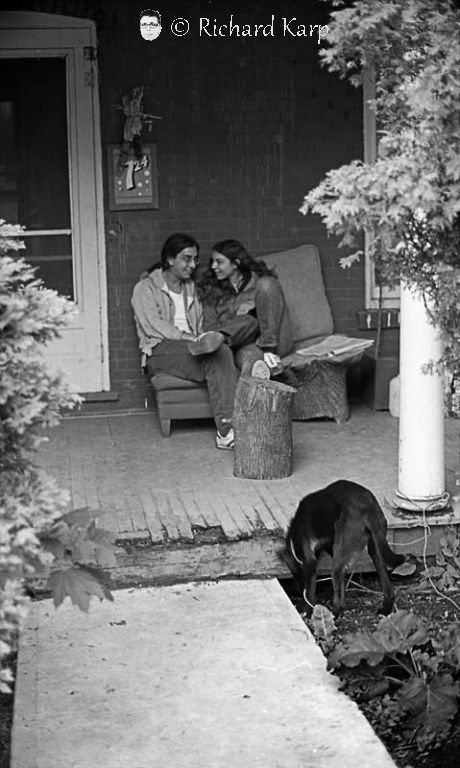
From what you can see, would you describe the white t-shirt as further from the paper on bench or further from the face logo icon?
the face logo icon

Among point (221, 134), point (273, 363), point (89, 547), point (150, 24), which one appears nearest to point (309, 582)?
point (89, 547)

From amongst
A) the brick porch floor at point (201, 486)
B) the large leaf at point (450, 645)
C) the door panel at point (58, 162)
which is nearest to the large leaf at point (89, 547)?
the large leaf at point (450, 645)

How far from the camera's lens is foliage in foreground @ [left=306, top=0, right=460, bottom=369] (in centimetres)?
301

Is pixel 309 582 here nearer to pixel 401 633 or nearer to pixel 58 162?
pixel 401 633

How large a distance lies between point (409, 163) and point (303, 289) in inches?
198

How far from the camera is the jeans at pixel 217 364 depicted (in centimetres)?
714

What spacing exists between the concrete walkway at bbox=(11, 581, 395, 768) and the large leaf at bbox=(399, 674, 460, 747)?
0.66ft

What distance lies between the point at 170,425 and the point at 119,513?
71.2 inches

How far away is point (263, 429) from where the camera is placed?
20.5 feet

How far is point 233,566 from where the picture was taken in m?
5.45

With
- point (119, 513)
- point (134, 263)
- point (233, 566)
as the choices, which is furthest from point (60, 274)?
point (233, 566)

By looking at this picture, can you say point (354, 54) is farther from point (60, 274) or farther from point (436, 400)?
point (60, 274)

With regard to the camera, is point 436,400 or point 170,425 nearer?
point 436,400

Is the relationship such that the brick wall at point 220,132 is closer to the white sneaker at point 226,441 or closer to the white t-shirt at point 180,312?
the white t-shirt at point 180,312
